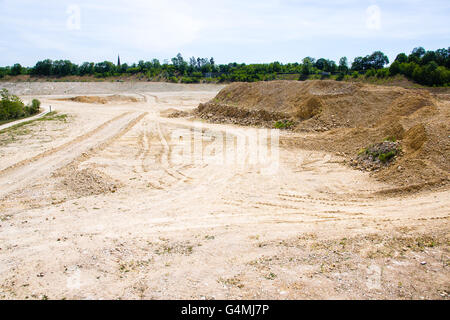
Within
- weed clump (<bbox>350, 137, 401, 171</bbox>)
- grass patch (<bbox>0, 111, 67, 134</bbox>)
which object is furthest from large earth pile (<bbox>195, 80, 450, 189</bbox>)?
grass patch (<bbox>0, 111, 67, 134</bbox>)

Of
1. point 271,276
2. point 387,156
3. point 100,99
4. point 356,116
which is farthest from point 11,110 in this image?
point 271,276

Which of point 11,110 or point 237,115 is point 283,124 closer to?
point 237,115

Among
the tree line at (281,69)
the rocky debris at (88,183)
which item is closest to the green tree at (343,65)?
the tree line at (281,69)

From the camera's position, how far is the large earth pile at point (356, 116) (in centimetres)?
1131

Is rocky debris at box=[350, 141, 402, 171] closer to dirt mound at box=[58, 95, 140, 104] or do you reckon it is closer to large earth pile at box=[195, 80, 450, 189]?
large earth pile at box=[195, 80, 450, 189]

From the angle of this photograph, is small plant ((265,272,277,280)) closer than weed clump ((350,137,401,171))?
Yes

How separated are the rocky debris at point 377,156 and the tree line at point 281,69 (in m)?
23.5

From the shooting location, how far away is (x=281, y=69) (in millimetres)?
72312

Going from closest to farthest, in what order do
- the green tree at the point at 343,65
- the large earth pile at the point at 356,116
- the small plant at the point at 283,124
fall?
1. the large earth pile at the point at 356,116
2. the small plant at the point at 283,124
3. the green tree at the point at 343,65

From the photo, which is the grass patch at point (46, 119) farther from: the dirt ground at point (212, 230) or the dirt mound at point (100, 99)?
the dirt mound at point (100, 99)

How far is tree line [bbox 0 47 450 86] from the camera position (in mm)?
35406

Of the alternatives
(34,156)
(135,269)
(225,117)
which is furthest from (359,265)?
(225,117)

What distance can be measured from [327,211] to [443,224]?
278 cm

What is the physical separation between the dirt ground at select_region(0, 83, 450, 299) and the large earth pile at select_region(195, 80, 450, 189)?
117 cm
